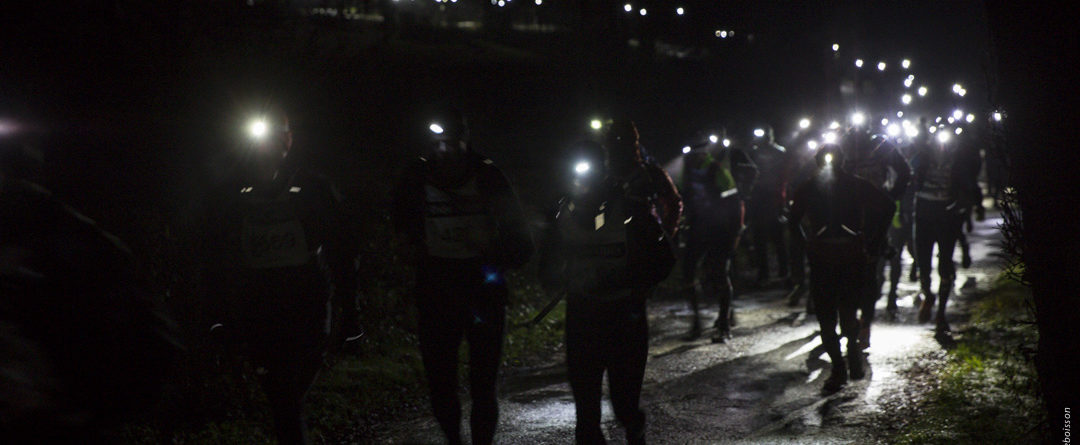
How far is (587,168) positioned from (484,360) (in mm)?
1248

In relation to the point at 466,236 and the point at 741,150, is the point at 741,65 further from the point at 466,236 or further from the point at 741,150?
the point at 466,236

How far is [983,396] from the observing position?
6859 millimetres

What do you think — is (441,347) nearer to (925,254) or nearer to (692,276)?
(692,276)

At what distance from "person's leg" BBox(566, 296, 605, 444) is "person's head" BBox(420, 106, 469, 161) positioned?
3.55ft

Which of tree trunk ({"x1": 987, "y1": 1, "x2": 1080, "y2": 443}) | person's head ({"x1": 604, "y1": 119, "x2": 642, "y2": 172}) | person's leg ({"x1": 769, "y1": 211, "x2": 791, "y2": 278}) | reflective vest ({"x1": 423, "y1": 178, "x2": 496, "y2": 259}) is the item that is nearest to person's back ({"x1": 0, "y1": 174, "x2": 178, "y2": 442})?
reflective vest ({"x1": 423, "y1": 178, "x2": 496, "y2": 259})

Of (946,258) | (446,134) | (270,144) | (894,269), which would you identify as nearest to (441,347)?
(446,134)

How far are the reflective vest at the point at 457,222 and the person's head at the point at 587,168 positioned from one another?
0.54 metres

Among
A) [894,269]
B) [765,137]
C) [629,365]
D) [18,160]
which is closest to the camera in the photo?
[18,160]

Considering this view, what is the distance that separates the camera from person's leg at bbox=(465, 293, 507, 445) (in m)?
5.02

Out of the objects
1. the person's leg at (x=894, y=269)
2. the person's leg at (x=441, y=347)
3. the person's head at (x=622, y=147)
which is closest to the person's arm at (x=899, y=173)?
the person's leg at (x=894, y=269)

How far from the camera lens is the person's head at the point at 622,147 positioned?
5641 millimetres

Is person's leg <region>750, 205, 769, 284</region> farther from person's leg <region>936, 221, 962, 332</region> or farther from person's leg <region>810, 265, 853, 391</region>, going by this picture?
person's leg <region>810, 265, 853, 391</region>

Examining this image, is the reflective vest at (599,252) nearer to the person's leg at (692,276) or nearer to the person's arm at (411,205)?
the person's arm at (411,205)

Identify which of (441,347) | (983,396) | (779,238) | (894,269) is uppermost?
(441,347)
